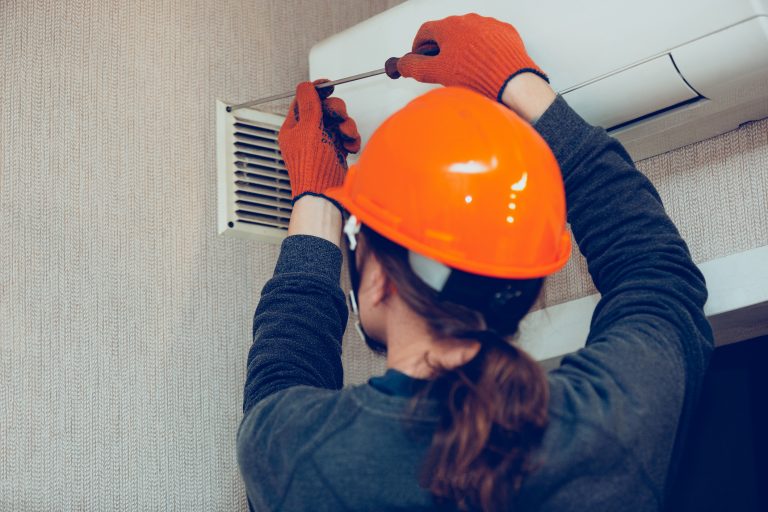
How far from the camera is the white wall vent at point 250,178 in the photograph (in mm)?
1603

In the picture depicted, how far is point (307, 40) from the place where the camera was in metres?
1.81

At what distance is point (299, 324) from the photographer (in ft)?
3.87

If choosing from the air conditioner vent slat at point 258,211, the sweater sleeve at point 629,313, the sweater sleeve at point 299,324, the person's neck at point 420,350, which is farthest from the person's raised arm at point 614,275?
the air conditioner vent slat at point 258,211

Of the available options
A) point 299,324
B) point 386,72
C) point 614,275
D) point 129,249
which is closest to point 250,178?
point 129,249

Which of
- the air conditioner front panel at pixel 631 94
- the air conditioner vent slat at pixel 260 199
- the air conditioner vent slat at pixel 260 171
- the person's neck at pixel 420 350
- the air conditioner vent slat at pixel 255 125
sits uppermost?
the air conditioner vent slat at pixel 255 125

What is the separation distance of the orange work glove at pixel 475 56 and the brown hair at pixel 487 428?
1.44 feet

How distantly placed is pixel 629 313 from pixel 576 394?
0.51 ft

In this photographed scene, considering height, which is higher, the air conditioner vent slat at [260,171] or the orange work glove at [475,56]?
the orange work glove at [475,56]

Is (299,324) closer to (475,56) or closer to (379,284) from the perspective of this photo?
(379,284)

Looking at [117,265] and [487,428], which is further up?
[117,265]

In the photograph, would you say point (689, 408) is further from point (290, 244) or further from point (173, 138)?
point (173, 138)

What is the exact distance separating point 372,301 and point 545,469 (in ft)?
0.94

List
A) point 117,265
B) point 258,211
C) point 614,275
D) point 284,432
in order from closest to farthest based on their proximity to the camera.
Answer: point 284,432
point 614,275
point 117,265
point 258,211

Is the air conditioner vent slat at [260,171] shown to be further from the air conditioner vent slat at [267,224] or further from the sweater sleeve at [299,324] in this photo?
the sweater sleeve at [299,324]
